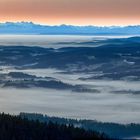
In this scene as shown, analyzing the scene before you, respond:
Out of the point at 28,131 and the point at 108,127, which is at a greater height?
the point at 28,131

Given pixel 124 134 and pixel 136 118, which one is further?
pixel 136 118

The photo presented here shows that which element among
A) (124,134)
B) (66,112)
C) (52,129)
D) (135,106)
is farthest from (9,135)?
(135,106)

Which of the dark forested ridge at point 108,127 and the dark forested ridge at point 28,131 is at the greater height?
the dark forested ridge at point 28,131

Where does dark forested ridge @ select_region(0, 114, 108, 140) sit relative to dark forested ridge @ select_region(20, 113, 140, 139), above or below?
above

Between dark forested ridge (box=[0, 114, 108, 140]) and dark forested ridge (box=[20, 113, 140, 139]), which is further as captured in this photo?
dark forested ridge (box=[20, 113, 140, 139])

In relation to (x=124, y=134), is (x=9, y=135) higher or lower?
higher

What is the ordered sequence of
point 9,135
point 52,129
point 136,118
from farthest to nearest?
point 136,118 → point 52,129 → point 9,135

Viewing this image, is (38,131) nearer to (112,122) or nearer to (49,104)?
(112,122)

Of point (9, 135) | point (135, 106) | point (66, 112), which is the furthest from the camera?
point (135, 106)

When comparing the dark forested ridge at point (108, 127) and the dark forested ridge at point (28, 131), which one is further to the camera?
the dark forested ridge at point (108, 127)

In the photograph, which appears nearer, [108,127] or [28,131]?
[28,131]
